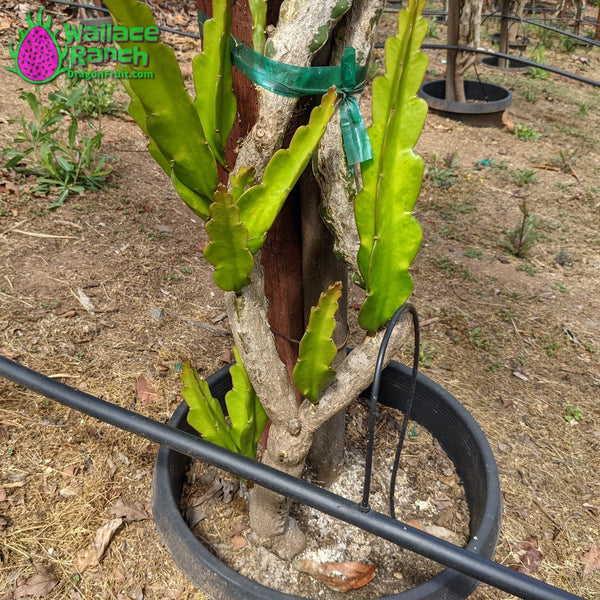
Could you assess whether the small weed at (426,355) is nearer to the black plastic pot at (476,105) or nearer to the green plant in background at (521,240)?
the green plant in background at (521,240)

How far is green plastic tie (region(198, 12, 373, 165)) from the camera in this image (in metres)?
0.90

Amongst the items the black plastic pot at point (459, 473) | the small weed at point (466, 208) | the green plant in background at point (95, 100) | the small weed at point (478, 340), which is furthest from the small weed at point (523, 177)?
the green plant in background at point (95, 100)

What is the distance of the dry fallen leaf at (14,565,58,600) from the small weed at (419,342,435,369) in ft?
4.57

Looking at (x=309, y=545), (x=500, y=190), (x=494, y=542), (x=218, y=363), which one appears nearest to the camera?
(x=494, y=542)

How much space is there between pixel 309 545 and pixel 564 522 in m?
0.80

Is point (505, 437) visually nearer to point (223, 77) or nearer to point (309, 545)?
point (309, 545)

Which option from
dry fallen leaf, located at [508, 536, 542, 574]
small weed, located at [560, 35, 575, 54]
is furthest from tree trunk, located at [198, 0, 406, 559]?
small weed, located at [560, 35, 575, 54]

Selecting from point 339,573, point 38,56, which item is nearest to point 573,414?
point 339,573

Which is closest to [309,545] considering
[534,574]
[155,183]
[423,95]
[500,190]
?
[534,574]

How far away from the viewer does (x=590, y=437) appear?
6.17 feet

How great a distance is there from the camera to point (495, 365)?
213 centimetres

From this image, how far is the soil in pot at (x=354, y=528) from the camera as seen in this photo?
132 centimetres

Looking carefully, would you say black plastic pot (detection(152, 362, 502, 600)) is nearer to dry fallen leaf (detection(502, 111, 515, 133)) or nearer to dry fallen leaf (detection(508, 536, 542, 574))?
dry fallen leaf (detection(508, 536, 542, 574))

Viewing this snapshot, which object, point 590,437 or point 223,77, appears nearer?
point 223,77
